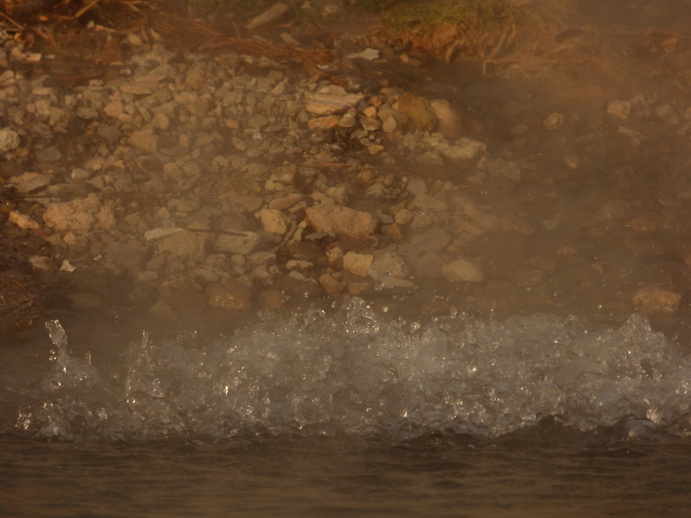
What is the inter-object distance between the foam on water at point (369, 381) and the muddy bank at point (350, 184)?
278mm

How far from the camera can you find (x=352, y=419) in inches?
118

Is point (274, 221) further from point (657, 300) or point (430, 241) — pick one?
point (657, 300)

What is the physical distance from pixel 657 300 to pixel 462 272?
0.79 metres

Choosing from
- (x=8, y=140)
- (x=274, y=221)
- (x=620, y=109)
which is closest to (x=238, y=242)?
(x=274, y=221)

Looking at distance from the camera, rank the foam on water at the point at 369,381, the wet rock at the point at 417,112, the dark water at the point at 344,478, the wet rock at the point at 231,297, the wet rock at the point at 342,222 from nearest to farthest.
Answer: the dark water at the point at 344,478
the foam on water at the point at 369,381
the wet rock at the point at 231,297
the wet rock at the point at 342,222
the wet rock at the point at 417,112

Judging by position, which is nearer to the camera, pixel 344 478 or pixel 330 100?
pixel 344 478

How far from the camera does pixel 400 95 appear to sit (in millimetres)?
4652

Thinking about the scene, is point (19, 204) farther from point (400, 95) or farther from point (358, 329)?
Answer: point (400, 95)

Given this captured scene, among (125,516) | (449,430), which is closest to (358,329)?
(449,430)

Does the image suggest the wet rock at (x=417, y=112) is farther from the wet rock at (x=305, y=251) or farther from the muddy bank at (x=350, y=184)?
the wet rock at (x=305, y=251)

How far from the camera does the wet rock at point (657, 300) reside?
3650 millimetres

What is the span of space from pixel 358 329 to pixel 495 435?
715 mm

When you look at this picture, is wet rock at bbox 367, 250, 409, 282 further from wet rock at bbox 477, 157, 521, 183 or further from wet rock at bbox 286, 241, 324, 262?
wet rock at bbox 477, 157, 521, 183

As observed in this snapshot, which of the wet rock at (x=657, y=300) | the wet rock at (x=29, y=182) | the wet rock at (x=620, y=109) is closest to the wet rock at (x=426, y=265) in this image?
the wet rock at (x=657, y=300)
